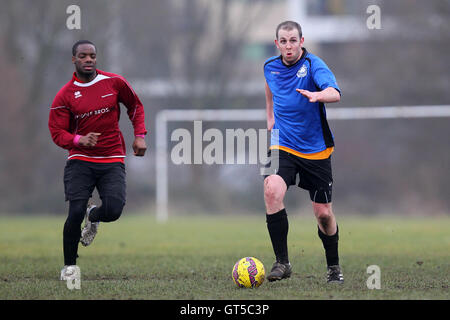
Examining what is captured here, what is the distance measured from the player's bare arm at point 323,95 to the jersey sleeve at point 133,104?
75.5 inches

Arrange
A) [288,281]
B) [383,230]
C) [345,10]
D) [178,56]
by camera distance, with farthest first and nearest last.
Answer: [345,10]
[178,56]
[383,230]
[288,281]

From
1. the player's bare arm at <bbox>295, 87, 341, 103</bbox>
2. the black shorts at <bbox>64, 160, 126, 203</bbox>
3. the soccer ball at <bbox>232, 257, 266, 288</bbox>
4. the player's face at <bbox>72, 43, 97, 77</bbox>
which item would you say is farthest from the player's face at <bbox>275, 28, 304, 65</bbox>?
the black shorts at <bbox>64, 160, 126, 203</bbox>

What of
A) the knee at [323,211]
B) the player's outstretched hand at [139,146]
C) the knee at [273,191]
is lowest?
the knee at [323,211]

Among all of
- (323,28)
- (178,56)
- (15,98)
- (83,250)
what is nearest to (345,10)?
(323,28)

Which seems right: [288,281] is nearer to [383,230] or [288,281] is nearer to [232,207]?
[383,230]

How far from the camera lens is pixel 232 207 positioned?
20.3 m

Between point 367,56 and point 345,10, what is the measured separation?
56.6 ft

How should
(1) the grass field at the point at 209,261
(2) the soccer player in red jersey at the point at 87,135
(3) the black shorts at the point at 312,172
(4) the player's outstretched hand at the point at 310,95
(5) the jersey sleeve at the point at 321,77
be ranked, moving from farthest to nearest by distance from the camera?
(2) the soccer player in red jersey at the point at 87,135
(3) the black shorts at the point at 312,172
(5) the jersey sleeve at the point at 321,77
(4) the player's outstretched hand at the point at 310,95
(1) the grass field at the point at 209,261

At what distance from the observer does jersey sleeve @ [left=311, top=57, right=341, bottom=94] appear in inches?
255

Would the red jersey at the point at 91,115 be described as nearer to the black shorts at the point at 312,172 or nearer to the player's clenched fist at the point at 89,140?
the player's clenched fist at the point at 89,140

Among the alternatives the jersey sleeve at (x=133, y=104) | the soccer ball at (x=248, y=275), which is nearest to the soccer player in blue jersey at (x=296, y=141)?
the soccer ball at (x=248, y=275)

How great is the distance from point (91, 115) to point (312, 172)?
7.29 feet

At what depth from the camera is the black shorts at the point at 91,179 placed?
706 cm

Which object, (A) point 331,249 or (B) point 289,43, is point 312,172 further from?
(B) point 289,43
